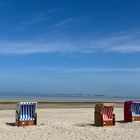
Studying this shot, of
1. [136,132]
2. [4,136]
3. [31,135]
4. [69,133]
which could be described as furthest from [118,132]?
[4,136]

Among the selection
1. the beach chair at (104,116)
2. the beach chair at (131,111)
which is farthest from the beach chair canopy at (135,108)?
the beach chair at (104,116)

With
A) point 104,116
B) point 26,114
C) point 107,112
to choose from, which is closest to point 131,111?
point 107,112

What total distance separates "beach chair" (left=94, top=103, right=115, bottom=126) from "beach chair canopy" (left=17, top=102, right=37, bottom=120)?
2869 mm

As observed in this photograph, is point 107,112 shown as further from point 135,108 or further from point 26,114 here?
point 26,114

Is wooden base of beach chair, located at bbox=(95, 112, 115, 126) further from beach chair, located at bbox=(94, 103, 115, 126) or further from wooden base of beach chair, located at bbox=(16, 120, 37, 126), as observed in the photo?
wooden base of beach chair, located at bbox=(16, 120, 37, 126)

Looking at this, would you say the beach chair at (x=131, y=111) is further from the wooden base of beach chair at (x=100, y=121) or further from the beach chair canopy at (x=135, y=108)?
the wooden base of beach chair at (x=100, y=121)

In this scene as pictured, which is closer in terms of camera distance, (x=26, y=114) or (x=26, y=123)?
(x=26, y=123)

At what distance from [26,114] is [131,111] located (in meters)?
Answer: 5.29

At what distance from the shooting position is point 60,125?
1833 centimetres

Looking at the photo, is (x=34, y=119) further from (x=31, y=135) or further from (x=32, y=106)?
(x=31, y=135)

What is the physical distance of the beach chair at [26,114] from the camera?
1822cm

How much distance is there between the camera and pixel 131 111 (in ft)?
67.7

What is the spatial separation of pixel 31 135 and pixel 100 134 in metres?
2.61

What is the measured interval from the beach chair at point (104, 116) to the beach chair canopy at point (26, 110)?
2869 mm
